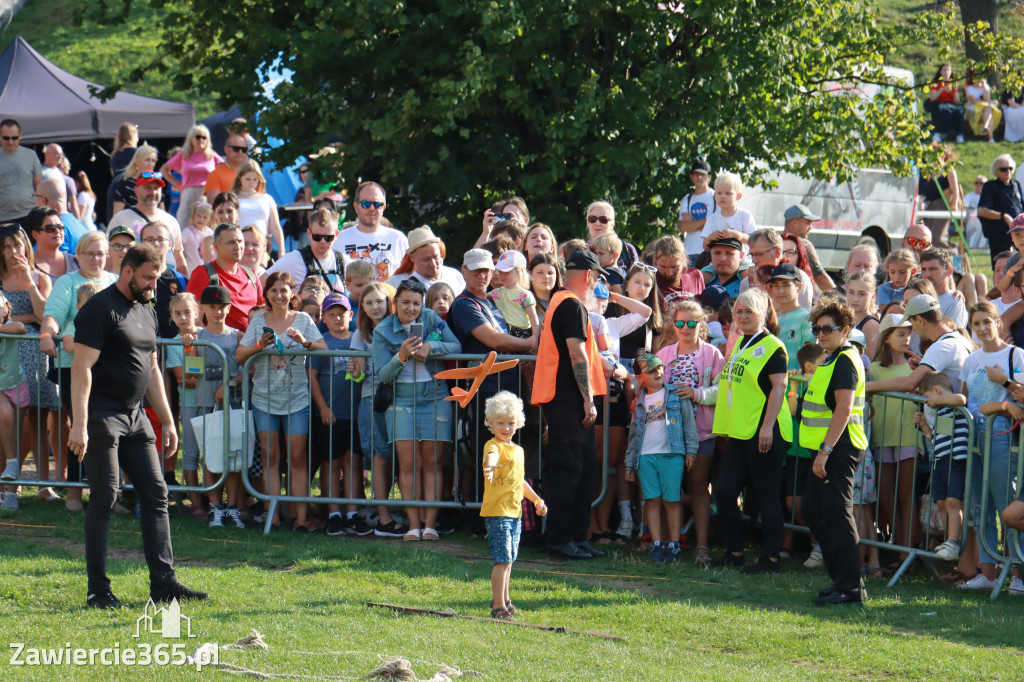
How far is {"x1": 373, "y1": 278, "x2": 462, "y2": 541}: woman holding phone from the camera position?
915cm

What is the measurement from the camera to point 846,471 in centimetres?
796

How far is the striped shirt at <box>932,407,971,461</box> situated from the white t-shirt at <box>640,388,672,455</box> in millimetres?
1802

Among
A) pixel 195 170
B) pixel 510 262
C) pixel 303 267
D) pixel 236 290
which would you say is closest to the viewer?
pixel 510 262

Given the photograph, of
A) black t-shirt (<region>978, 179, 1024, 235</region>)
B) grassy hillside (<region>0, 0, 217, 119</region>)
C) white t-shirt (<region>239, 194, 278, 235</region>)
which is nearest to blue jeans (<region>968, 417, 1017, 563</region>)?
white t-shirt (<region>239, 194, 278, 235</region>)

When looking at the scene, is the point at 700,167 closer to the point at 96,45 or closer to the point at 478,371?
the point at 478,371

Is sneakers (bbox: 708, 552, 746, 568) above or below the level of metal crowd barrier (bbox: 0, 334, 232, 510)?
below

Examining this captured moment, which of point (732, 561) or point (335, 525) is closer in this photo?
point (732, 561)

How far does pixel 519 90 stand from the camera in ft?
42.4

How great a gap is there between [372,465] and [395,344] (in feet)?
3.13

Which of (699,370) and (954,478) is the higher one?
(699,370)

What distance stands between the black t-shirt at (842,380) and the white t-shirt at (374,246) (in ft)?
14.8

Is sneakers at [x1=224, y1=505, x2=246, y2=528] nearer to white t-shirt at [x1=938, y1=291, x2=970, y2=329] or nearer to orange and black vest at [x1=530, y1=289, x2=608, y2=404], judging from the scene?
orange and black vest at [x1=530, y1=289, x2=608, y2=404]

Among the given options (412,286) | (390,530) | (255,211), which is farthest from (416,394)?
(255,211)
